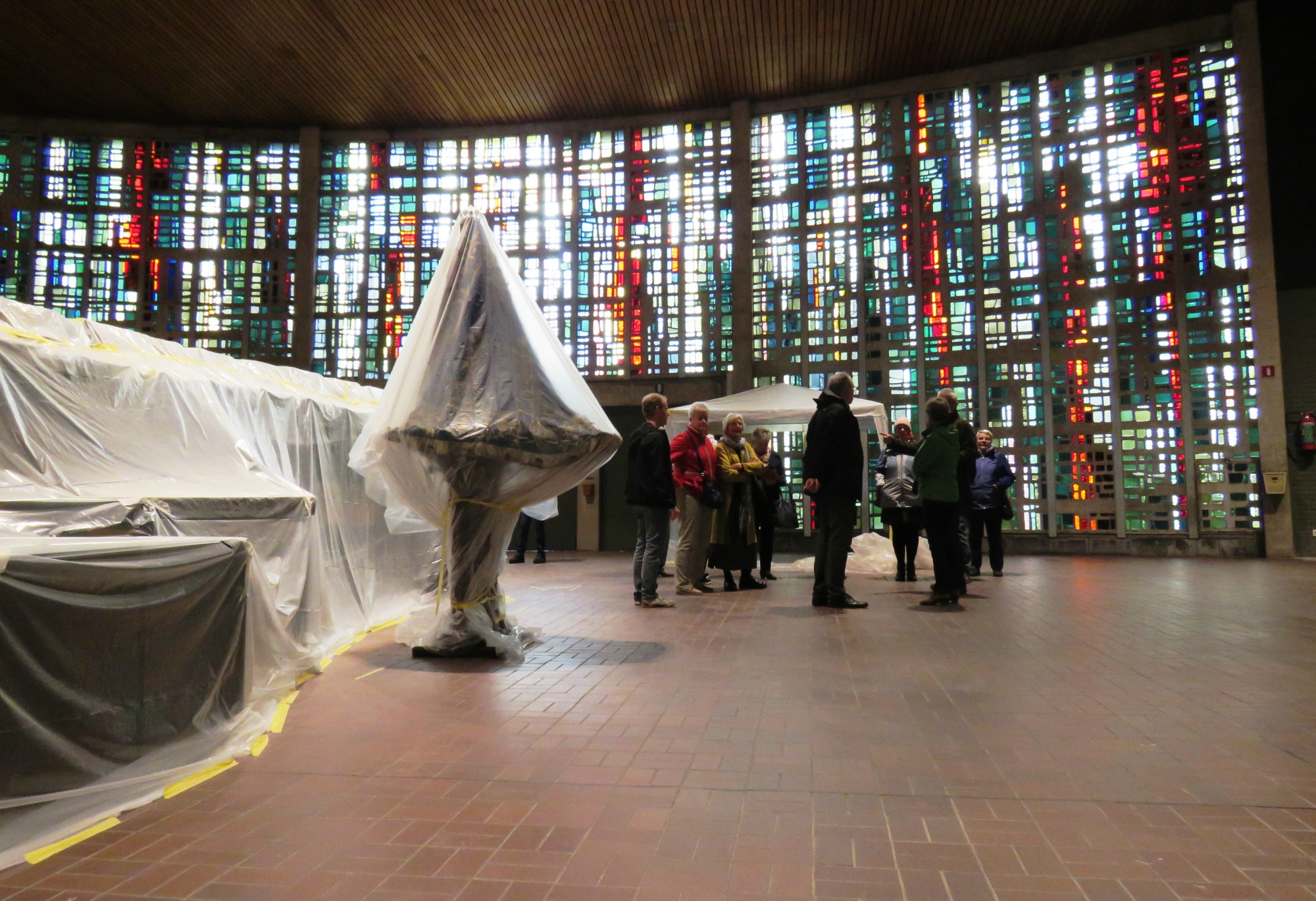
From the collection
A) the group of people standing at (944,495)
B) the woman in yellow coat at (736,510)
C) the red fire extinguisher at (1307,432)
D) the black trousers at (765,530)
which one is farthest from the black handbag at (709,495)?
the red fire extinguisher at (1307,432)

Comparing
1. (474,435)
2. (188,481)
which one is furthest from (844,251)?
(188,481)

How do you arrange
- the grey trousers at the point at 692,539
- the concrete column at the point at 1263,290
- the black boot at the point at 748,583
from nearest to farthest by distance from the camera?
the grey trousers at the point at 692,539, the black boot at the point at 748,583, the concrete column at the point at 1263,290

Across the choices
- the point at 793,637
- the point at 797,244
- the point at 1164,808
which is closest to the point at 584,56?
the point at 797,244

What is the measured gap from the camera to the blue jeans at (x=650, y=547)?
6.94 metres

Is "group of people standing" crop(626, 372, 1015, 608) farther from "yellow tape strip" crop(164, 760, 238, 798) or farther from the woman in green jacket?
"yellow tape strip" crop(164, 760, 238, 798)

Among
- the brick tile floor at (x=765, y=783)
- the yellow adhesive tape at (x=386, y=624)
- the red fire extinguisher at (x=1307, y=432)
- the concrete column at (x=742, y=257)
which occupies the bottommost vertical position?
the brick tile floor at (x=765, y=783)

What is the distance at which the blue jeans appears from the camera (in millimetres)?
6941

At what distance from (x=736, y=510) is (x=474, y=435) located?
13.3 ft

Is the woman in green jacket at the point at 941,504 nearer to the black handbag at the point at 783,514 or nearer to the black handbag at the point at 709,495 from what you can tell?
the black handbag at the point at 709,495

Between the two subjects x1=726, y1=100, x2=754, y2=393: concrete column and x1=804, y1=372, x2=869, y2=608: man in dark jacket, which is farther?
x1=726, y1=100, x2=754, y2=393: concrete column

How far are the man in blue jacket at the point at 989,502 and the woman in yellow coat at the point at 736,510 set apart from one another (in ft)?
8.59

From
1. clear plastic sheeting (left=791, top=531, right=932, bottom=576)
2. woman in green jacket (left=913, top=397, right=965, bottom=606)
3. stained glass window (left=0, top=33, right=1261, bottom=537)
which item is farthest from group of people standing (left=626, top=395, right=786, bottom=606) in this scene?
stained glass window (left=0, top=33, right=1261, bottom=537)

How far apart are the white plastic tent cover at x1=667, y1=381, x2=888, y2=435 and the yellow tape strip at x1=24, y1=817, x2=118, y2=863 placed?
26.4 ft

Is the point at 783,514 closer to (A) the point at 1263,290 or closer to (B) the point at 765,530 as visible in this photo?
(B) the point at 765,530
